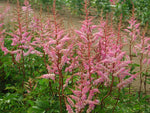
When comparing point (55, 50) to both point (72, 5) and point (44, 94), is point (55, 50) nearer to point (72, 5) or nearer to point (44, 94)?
point (44, 94)

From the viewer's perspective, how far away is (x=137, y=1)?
7.46 metres

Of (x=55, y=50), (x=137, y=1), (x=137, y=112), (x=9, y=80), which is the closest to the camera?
(x=55, y=50)

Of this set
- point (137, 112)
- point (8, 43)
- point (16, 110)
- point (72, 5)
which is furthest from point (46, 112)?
point (72, 5)

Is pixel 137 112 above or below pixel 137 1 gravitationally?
below

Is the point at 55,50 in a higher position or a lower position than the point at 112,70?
higher

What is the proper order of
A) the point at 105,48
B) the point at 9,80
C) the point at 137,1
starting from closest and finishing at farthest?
the point at 105,48 < the point at 9,80 < the point at 137,1

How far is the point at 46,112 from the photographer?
6.15 ft

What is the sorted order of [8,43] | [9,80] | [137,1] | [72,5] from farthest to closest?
[72,5] → [137,1] → [8,43] → [9,80]

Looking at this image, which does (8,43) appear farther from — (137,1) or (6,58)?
(137,1)

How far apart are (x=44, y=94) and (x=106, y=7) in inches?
281

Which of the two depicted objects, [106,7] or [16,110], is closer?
[16,110]

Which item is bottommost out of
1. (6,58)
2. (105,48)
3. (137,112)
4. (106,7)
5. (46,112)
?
(137,112)

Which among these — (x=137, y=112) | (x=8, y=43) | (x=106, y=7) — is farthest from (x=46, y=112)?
(x=106, y=7)

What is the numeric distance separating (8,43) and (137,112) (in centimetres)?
297
